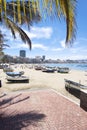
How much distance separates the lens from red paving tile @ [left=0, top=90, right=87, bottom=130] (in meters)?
6.99

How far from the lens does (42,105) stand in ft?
32.3

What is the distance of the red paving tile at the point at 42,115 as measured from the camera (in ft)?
22.9

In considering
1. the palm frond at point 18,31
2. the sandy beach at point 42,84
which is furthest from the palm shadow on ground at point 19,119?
the sandy beach at point 42,84

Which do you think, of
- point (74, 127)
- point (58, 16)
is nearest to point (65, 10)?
point (58, 16)

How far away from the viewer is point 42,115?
322 inches

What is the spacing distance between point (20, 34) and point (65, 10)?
7751 mm

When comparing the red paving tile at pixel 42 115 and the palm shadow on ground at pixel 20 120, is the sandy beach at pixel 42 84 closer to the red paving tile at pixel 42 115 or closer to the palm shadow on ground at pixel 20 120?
the red paving tile at pixel 42 115

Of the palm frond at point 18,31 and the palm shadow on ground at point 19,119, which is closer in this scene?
the palm shadow on ground at point 19,119

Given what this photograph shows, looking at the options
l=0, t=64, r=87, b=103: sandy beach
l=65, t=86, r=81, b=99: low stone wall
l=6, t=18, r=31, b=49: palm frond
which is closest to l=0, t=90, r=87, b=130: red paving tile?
l=65, t=86, r=81, b=99: low stone wall

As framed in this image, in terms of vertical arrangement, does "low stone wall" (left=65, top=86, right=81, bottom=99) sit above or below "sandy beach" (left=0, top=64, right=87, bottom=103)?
above

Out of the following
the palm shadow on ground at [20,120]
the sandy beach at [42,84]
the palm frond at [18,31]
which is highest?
the palm frond at [18,31]

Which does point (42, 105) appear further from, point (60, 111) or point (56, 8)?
point (56, 8)

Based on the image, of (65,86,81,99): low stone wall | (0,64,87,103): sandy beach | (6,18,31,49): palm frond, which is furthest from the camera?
(0,64,87,103): sandy beach

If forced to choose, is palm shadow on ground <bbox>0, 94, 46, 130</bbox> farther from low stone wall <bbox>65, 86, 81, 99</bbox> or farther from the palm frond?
low stone wall <bbox>65, 86, 81, 99</bbox>
